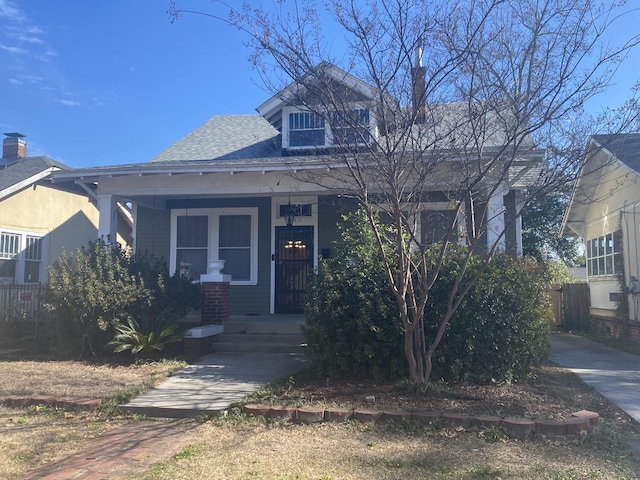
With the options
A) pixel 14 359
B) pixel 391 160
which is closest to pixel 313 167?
pixel 391 160

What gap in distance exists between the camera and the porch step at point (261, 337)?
895 cm

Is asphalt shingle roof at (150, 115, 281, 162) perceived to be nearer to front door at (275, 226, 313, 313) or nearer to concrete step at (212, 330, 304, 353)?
front door at (275, 226, 313, 313)

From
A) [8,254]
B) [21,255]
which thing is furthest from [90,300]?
[21,255]

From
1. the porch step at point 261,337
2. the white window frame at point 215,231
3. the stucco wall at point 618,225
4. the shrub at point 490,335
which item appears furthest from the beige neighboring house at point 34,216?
the stucco wall at point 618,225

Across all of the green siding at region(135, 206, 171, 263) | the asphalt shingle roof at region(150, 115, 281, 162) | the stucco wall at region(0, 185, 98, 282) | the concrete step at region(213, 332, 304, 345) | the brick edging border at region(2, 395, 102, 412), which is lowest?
the brick edging border at region(2, 395, 102, 412)

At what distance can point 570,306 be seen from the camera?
585 inches

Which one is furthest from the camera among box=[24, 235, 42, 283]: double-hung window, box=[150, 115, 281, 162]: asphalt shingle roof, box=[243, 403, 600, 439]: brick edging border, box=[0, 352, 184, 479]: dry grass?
box=[24, 235, 42, 283]: double-hung window

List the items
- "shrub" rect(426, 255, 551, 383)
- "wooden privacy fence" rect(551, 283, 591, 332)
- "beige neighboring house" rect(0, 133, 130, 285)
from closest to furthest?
"shrub" rect(426, 255, 551, 383) < "wooden privacy fence" rect(551, 283, 591, 332) < "beige neighboring house" rect(0, 133, 130, 285)

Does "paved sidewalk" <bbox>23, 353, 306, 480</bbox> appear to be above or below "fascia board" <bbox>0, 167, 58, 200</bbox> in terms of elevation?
below

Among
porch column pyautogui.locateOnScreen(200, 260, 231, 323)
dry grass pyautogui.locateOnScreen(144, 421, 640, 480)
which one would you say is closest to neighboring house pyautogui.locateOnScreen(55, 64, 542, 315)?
porch column pyautogui.locateOnScreen(200, 260, 231, 323)

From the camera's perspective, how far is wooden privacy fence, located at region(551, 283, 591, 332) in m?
14.7

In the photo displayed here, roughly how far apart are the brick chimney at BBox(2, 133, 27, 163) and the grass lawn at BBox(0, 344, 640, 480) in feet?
45.9

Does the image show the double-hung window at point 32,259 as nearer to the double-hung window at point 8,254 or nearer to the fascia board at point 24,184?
the double-hung window at point 8,254

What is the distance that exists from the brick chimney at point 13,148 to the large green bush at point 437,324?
51.5ft
